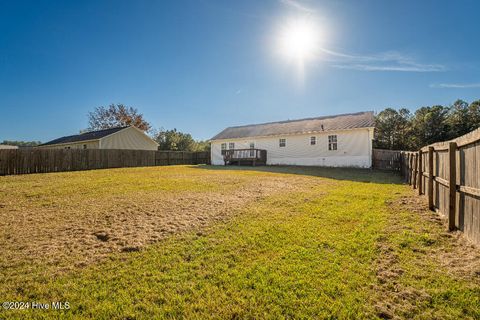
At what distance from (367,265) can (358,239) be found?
2.83 ft

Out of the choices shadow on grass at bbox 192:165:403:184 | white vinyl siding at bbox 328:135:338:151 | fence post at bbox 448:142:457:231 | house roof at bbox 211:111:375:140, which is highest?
house roof at bbox 211:111:375:140

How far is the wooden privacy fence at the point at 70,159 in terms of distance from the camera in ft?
43.4

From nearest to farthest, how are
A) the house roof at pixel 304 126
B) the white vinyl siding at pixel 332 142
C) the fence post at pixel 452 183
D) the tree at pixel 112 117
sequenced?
the fence post at pixel 452 183 → the house roof at pixel 304 126 → the white vinyl siding at pixel 332 142 → the tree at pixel 112 117

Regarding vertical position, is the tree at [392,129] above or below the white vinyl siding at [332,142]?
above

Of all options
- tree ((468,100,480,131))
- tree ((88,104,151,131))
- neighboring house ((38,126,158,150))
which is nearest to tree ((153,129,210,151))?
tree ((88,104,151,131))

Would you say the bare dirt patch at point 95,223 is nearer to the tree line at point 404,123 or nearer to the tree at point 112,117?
the tree line at point 404,123

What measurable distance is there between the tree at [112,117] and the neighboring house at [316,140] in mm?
25111

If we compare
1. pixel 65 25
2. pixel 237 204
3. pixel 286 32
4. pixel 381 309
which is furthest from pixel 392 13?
pixel 65 25

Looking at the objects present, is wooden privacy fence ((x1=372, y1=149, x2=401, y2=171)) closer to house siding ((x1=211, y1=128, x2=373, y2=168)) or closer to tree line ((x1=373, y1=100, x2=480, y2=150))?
house siding ((x1=211, y1=128, x2=373, y2=168))

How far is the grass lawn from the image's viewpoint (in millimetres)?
1972

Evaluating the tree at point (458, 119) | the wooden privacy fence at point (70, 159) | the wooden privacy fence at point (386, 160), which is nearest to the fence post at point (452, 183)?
the wooden privacy fence at point (386, 160)

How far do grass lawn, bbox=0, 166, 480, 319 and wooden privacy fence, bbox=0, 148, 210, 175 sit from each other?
11678 millimetres

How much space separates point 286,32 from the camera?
1159cm

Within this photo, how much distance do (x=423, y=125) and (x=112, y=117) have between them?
52.5m
